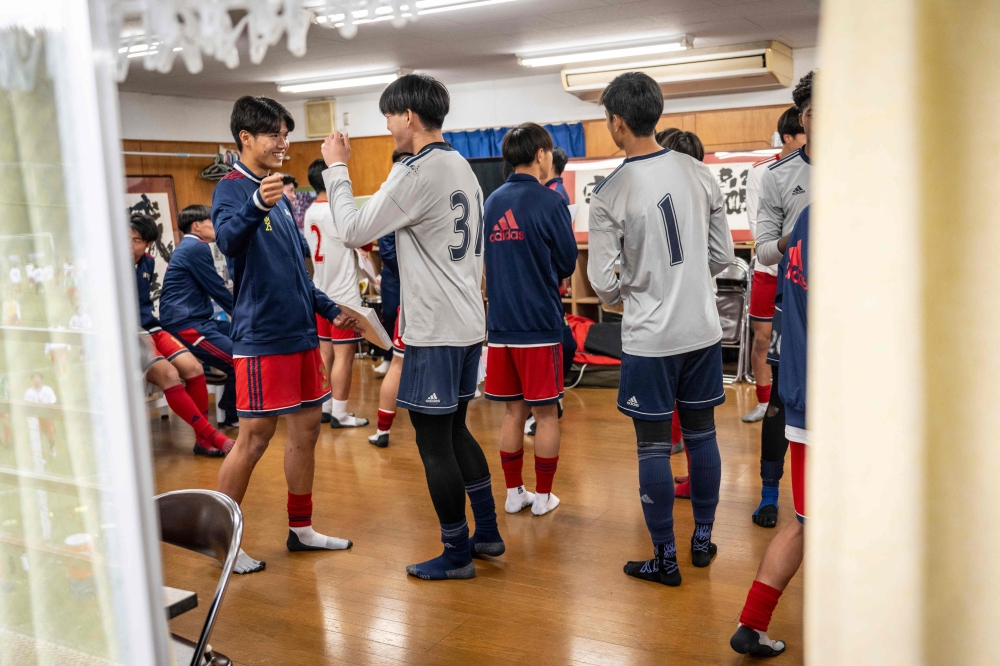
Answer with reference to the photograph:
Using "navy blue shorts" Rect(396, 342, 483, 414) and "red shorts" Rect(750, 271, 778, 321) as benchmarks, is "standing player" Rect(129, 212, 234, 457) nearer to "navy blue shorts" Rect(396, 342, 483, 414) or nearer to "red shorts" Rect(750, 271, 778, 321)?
"navy blue shorts" Rect(396, 342, 483, 414)

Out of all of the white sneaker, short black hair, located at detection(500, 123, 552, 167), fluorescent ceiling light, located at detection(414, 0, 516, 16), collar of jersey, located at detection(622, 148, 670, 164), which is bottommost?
the white sneaker

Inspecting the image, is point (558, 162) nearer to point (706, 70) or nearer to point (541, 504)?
point (541, 504)

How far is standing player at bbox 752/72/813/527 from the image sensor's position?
9.12 feet

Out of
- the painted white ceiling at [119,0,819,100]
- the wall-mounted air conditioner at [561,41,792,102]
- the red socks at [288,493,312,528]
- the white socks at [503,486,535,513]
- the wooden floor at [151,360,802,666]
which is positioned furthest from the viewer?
the wall-mounted air conditioner at [561,41,792,102]

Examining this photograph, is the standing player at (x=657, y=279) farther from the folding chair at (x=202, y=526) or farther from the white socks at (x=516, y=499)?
the folding chair at (x=202, y=526)

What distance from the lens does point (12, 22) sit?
1126 mm

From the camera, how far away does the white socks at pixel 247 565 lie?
2.90 metres

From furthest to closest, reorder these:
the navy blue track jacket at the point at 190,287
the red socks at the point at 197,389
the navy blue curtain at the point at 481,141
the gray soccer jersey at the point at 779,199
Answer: the navy blue curtain at the point at 481,141, the red socks at the point at 197,389, the navy blue track jacket at the point at 190,287, the gray soccer jersey at the point at 779,199

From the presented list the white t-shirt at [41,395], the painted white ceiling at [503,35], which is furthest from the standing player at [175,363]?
the white t-shirt at [41,395]

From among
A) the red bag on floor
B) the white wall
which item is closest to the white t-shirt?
the red bag on floor

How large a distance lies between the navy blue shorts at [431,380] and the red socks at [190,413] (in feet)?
8.07

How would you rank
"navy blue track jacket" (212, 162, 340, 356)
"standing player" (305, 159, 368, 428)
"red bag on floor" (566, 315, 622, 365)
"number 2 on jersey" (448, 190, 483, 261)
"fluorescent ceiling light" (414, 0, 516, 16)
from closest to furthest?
"number 2 on jersey" (448, 190, 483, 261)
"navy blue track jacket" (212, 162, 340, 356)
"standing player" (305, 159, 368, 428)
"fluorescent ceiling light" (414, 0, 516, 16)
"red bag on floor" (566, 315, 622, 365)

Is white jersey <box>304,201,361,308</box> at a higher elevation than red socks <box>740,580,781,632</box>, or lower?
higher

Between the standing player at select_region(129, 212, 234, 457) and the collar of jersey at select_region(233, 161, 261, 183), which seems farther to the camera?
the standing player at select_region(129, 212, 234, 457)
